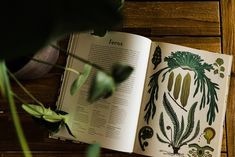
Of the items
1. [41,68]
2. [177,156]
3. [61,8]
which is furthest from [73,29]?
[177,156]

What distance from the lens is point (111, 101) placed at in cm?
87

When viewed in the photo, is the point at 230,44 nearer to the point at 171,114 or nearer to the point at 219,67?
the point at 219,67

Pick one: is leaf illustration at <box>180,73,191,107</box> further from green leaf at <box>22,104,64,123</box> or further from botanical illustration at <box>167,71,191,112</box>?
green leaf at <box>22,104,64,123</box>

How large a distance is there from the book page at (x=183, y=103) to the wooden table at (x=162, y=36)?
3 centimetres

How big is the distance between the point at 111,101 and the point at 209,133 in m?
0.24

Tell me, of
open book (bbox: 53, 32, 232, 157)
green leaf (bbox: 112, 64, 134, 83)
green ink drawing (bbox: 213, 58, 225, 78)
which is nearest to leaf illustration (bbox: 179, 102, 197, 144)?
open book (bbox: 53, 32, 232, 157)

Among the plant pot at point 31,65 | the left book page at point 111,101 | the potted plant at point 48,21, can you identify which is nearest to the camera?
the potted plant at point 48,21

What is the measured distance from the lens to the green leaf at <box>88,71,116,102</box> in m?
0.48

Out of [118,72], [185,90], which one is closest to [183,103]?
[185,90]

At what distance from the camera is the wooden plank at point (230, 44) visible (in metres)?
0.87

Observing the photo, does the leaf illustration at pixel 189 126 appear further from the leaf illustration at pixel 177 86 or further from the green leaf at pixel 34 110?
the green leaf at pixel 34 110

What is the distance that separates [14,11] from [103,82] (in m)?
0.14

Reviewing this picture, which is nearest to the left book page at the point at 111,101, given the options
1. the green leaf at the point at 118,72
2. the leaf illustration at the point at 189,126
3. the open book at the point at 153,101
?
the open book at the point at 153,101

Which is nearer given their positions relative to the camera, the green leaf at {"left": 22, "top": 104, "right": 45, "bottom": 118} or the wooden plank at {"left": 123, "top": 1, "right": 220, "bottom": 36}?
the green leaf at {"left": 22, "top": 104, "right": 45, "bottom": 118}
